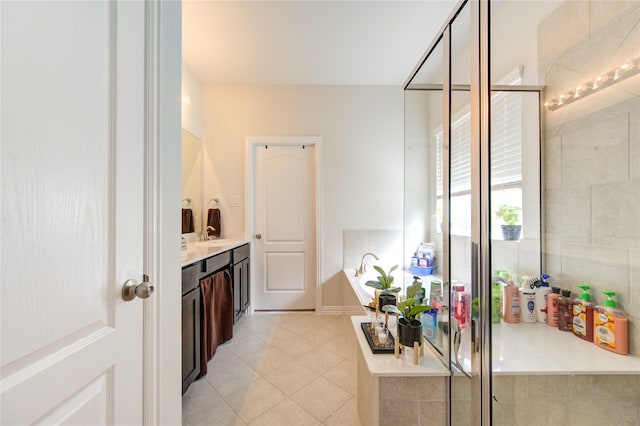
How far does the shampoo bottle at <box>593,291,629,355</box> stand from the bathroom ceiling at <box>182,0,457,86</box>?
210 cm

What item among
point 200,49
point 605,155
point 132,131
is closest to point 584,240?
point 605,155

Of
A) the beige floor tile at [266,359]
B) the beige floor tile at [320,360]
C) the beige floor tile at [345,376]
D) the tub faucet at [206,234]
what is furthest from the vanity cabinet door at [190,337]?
the tub faucet at [206,234]

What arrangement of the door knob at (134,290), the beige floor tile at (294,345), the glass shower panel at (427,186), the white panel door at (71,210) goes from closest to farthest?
the white panel door at (71,210), the door knob at (134,290), the glass shower panel at (427,186), the beige floor tile at (294,345)

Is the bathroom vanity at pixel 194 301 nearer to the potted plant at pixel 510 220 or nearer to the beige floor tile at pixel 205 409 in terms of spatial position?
the beige floor tile at pixel 205 409

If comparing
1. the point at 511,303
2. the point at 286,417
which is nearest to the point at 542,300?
the point at 511,303

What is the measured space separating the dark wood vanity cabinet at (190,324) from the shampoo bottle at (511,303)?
166cm

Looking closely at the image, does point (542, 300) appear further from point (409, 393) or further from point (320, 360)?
point (320, 360)

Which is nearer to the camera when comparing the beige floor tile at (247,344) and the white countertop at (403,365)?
the white countertop at (403,365)

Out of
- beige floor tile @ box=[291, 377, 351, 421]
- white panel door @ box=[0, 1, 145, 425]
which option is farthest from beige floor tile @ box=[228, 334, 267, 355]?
white panel door @ box=[0, 1, 145, 425]

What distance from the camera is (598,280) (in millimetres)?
1048

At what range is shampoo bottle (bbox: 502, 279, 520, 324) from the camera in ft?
3.79

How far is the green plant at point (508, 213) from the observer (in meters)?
1.02

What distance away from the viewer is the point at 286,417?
56.8 inches

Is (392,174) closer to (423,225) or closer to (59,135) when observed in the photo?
(423,225)
